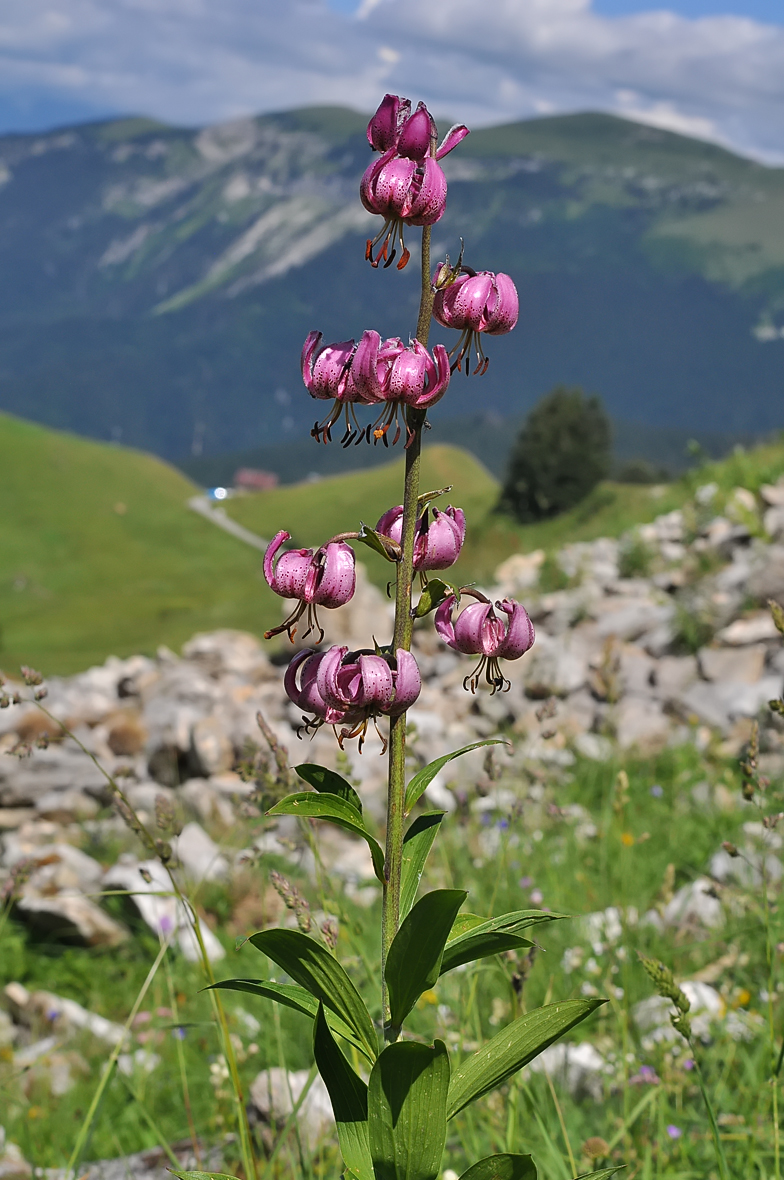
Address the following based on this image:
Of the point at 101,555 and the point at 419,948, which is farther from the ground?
the point at 101,555

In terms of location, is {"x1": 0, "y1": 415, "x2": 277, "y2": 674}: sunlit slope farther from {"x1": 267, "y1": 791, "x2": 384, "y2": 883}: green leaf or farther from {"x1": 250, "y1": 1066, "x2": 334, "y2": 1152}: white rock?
{"x1": 267, "y1": 791, "x2": 384, "y2": 883}: green leaf

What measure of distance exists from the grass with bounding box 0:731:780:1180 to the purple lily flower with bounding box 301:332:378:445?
116 centimetres

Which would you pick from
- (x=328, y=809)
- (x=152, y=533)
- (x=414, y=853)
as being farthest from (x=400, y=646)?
(x=152, y=533)

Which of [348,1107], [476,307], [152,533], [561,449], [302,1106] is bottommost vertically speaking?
[302,1106]

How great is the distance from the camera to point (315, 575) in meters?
1.95

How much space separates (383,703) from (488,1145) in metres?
2.36

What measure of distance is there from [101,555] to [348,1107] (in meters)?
97.3

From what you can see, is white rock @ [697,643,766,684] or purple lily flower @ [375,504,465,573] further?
white rock @ [697,643,766,684]

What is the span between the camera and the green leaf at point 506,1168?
6.12ft

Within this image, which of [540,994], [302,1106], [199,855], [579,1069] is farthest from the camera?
[199,855]

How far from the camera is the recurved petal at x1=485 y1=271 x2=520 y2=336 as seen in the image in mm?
1963

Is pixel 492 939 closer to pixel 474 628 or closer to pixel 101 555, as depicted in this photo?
pixel 474 628

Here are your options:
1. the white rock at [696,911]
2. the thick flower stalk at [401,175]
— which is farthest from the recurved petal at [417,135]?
the white rock at [696,911]

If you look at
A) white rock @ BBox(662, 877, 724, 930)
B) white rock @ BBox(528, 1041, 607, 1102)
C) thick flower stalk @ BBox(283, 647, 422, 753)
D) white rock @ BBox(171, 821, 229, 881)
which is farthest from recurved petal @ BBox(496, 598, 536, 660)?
white rock @ BBox(171, 821, 229, 881)
